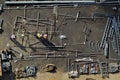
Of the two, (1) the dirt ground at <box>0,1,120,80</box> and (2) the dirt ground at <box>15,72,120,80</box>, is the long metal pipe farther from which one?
(2) the dirt ground at <box>15,72,120,80</box>

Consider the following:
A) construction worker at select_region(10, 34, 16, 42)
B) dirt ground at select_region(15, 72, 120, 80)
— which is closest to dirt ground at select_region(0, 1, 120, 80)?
dirt ground at select_region(15, 72, 120, 80)

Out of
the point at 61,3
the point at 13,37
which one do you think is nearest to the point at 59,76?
the point at 13,37

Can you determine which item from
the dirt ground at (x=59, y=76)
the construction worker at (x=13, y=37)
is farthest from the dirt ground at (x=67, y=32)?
the construction worker at (x=13, y=37)

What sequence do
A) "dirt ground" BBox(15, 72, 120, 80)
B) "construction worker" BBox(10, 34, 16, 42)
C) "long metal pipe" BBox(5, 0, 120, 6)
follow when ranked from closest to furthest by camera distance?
"dirt ground" BBox(15, 72, 120, 80) → "construction worker" BBox(10, 34, 16, 42) → "long metal pipe" BBox(5, 0, 120, 6)

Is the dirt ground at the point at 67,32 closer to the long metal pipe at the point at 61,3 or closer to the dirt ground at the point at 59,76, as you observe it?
the dirt ground at the point at 59,76

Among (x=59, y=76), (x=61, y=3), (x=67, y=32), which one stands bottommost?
(x=59, y=76)

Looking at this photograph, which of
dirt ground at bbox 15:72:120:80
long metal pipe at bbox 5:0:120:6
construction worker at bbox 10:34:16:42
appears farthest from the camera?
long metal pipe at bbox 5:0:120:6

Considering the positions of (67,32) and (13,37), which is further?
(67,32)

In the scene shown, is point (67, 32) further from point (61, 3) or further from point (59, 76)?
point (59, 76)

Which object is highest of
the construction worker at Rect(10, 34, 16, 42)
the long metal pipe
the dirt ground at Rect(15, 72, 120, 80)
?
the long metal pipe

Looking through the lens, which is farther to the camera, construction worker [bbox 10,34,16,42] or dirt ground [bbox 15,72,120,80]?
construction worker [bbox 10,34,16,42]

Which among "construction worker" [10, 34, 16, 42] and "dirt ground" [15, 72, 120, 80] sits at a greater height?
"construction worker" [10, 34, 16, 42]

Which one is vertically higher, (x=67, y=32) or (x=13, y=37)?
(x=67, y=32)

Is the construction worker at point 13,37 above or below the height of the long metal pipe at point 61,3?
below
